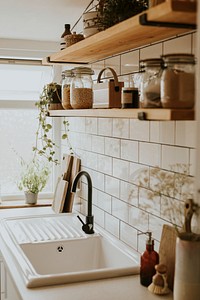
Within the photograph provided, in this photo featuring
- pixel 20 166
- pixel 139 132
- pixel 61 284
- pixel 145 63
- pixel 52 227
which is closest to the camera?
pixel 145 63

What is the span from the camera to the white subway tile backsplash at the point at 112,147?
2.60m

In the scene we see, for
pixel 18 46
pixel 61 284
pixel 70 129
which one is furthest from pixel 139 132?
pixel 18 46

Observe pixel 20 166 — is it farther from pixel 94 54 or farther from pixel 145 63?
pixel 145 63

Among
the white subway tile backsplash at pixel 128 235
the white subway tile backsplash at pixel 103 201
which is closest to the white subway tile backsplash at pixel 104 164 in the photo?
the white subway tile backsplash at pixel 103 201

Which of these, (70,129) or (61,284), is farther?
(70,129)

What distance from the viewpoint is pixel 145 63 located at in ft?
5.55

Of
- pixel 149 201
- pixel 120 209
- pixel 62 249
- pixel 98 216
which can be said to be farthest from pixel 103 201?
pixel 149 201

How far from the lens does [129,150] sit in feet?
7.97

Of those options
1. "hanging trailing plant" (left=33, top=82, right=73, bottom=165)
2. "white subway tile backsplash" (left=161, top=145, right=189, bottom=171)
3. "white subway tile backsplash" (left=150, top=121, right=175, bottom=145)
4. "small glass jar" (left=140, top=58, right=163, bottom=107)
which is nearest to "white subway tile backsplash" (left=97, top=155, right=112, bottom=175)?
"hanging trailing plant" (left=33, top=82, right=73, bottom=165)

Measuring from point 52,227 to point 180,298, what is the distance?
142cm

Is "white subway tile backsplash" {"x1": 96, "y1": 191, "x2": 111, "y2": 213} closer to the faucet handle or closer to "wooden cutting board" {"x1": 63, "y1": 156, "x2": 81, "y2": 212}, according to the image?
the faucet handle

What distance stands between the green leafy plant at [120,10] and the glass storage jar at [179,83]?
49 cm

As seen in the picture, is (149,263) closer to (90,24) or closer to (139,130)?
(139,130)

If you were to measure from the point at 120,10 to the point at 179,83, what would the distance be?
0.64 meters
